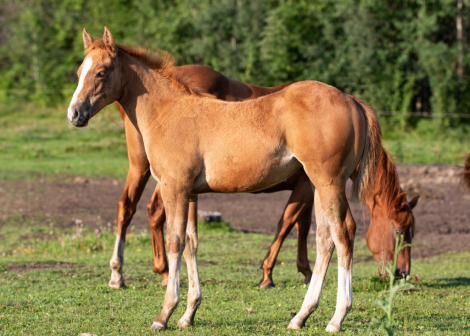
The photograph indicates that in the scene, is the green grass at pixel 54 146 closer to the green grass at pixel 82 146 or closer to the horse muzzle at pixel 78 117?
the green grass at pixel 82 146

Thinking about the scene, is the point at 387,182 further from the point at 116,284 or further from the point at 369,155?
the point at 116,284

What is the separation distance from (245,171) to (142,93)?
1.18 meters

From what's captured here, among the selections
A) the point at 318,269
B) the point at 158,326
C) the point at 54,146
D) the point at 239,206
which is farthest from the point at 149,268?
the point at 54,146

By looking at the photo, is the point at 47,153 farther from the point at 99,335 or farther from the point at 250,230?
the point at 99,335

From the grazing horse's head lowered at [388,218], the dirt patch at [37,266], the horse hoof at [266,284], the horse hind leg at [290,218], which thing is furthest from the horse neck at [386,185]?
the dirt patch at [37,266]

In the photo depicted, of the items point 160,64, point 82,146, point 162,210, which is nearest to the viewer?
point 160,64

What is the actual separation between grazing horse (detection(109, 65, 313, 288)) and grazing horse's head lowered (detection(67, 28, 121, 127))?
1761mm

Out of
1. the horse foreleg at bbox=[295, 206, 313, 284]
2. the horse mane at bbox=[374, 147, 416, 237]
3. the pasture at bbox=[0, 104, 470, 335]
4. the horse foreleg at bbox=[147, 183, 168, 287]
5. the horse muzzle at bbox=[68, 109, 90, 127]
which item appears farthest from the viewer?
the horse foreleg at bbox=[295, 206, 313, 284]

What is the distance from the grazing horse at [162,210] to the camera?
6051 mm

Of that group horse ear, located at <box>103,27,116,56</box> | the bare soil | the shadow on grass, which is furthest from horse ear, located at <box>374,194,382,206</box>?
horse ear, located at <box>103,27,116,56</box>

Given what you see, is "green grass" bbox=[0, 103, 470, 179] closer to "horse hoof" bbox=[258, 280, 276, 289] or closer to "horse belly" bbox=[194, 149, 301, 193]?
"horse hoof" bbox=[258, 280, 276, 289]

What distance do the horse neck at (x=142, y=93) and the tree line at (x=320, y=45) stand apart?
1894cm

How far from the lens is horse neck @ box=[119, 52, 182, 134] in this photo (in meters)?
4.34

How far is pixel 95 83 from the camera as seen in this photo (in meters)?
4.14
